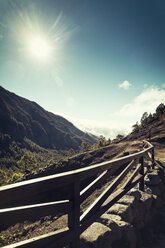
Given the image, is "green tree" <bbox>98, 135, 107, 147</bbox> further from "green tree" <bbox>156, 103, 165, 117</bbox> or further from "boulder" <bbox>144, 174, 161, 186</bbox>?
"boulder" <bbox>144, 174, 161, 186</bbox>

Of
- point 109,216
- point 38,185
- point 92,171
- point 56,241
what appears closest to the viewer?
point 38,185

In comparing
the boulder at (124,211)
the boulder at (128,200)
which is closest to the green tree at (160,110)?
the boulder at (128,200)

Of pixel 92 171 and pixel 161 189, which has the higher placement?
pixel 92 171

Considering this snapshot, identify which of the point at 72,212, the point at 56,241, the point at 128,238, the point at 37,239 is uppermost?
the point at 72,212

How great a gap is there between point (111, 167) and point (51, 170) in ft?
82.1

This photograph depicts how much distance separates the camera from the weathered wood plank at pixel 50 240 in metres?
2.09

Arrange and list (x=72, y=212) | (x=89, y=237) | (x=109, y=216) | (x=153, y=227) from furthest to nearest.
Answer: (x=153, y=227)
(x=109, y=216)
(x=89, y=237)
(x=72, y=212)

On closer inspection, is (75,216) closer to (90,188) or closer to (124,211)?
(90,188)

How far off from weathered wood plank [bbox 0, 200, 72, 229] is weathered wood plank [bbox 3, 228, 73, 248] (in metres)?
0.38

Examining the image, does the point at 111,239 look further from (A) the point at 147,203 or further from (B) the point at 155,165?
(B) the point at 155,165

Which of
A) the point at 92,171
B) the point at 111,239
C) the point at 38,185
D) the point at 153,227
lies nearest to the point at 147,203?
the point at 153,227

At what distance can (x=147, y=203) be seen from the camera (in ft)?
16.4

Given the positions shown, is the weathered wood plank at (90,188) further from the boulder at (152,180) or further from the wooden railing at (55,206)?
the boulder at (152,180)

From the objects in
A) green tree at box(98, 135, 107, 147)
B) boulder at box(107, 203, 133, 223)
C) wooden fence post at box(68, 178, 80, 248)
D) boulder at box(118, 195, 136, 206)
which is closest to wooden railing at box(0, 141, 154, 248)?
wooden fence post at box(68, 178, 80, 248)
